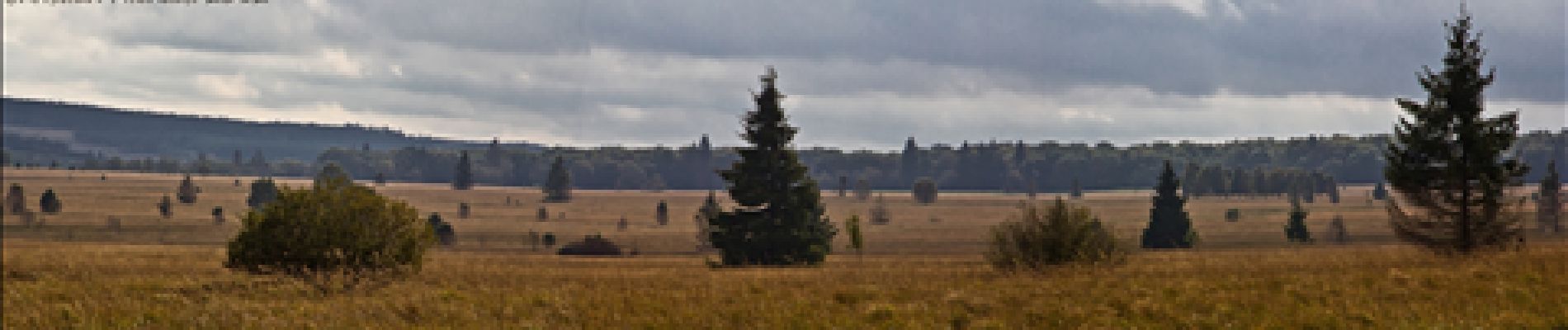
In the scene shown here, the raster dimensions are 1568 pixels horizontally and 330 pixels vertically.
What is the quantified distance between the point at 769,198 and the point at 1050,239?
22.6 metres

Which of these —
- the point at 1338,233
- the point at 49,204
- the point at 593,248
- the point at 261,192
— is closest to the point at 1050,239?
the point at 593,248

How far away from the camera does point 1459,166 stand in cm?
2812

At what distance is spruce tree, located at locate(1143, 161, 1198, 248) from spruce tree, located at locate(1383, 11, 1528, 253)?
6217cm

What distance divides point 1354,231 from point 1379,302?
142 metres

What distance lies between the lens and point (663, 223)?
588 ft

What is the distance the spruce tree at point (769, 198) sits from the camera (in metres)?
47.1

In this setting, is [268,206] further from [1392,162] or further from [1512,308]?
[1392,162]

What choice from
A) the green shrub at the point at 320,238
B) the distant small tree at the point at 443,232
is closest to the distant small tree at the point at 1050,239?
the green shrub at the point at 320,238

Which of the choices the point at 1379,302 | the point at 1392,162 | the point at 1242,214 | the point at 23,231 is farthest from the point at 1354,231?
the point at 23,231

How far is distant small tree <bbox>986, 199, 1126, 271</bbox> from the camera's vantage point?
82.7ft

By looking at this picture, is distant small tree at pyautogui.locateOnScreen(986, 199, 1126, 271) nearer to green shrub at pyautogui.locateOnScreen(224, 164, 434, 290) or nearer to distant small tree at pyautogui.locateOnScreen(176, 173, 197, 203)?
green shrub at pyautogui.locateOnScreen(224, 164, 434, 290)

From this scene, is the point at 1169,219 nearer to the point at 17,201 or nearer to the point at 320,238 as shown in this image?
the point at 320,238

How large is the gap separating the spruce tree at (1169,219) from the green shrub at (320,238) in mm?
76212

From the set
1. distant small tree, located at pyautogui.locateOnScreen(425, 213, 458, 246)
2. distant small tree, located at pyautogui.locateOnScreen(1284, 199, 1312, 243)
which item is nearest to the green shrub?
distant small tree, located at pyautogui.locateOnScreen(425, 213, 458, 246)
